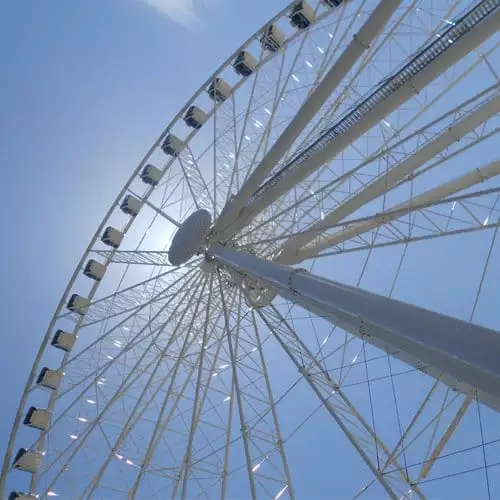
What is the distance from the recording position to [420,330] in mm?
7070

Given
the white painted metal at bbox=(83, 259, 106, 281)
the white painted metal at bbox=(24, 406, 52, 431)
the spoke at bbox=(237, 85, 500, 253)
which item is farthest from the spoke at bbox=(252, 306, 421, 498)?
the white painted metal at bbox=(24, 406, 52, 431)

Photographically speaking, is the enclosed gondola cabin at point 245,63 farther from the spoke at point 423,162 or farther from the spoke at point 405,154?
the spoke at point 423,162

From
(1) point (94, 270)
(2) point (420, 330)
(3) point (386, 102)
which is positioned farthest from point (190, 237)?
(2) point (420, 330)

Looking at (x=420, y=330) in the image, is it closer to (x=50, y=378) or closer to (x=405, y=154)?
(x=405, y=154)

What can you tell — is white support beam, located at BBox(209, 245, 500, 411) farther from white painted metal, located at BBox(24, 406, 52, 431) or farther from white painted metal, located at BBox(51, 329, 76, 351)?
white painted metal, located at BBox(24, 406, 52, 431)

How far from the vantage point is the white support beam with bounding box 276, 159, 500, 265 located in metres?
16.2

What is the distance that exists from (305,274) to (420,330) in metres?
4.21

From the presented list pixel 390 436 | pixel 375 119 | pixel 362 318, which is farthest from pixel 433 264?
pixel 362 318

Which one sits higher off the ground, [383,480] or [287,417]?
[287,417]

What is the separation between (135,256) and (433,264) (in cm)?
2380

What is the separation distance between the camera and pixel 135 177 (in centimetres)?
2580

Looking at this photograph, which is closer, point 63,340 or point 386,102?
point 386,102

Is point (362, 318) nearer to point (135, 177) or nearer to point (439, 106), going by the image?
point (135, 177)

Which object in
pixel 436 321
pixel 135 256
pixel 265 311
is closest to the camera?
pixel 436 321
